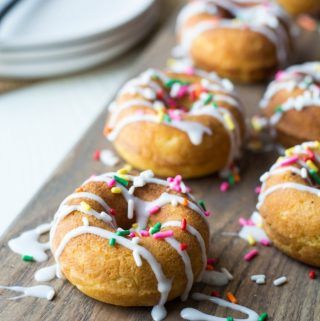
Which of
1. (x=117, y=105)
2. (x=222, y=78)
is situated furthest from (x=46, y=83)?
(x=222, y=78)

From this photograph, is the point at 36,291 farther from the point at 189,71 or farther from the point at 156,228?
the point at 189,71

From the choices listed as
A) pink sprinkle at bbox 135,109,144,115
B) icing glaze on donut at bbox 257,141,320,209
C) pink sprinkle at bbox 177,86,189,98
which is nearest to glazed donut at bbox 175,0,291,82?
pink sprinkle at bbox 177,86,189,98

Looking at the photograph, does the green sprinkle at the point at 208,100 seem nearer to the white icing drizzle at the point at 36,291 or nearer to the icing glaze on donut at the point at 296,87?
the icing glaze on donut at the point at 296,87

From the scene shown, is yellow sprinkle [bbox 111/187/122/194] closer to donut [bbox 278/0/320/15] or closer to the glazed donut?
the glazed donut

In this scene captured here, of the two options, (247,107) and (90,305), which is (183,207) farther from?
(247,107)

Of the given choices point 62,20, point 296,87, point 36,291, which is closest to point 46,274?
point 36,291

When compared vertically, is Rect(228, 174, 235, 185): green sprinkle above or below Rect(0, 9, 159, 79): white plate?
below
